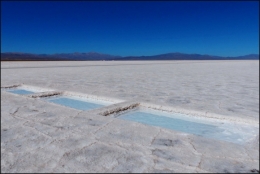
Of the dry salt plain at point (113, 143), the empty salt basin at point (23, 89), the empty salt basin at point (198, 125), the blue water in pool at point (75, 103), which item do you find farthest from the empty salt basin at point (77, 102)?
the empty salt basin at point (23, 89)

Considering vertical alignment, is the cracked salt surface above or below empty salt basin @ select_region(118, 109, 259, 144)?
below

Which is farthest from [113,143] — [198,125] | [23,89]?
[23,89]

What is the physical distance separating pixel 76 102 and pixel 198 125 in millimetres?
2246

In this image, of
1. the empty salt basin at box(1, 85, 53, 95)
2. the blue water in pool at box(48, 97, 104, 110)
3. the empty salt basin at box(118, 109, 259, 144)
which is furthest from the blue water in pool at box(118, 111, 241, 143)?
the empty salt basin at box(1, 85, 53, 95)

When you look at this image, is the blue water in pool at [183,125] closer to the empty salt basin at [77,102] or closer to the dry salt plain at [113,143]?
the dry salt plain at [113,143]

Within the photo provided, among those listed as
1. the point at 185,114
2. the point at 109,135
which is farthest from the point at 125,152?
the point at 185,114

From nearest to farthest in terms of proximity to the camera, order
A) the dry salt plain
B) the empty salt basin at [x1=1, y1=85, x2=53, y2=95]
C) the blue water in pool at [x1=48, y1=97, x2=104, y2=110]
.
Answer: the dry salt plain
the blue water in pool at [x1=48, y1=97, x2=104, y2=110]
the empty salt basin at [x1=1, y1=85, x2=53, y2=95]

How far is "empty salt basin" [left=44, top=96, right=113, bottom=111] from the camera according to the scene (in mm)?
4002

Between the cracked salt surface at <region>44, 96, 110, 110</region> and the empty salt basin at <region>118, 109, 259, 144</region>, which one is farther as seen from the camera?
the cracked salt surface at <region>44, 96, 110, 110</region>

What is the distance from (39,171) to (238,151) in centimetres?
151

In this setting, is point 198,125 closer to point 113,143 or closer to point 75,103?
point 113,143

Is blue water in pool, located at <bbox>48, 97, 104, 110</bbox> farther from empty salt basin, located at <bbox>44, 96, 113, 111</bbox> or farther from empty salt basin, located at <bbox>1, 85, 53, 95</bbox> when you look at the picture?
empty salt basin, located at <bbox>1, 85, 53, 95</bbox>

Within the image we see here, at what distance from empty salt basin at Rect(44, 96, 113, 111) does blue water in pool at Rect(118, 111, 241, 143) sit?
2.85ft

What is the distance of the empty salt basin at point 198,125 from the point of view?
2.52m
